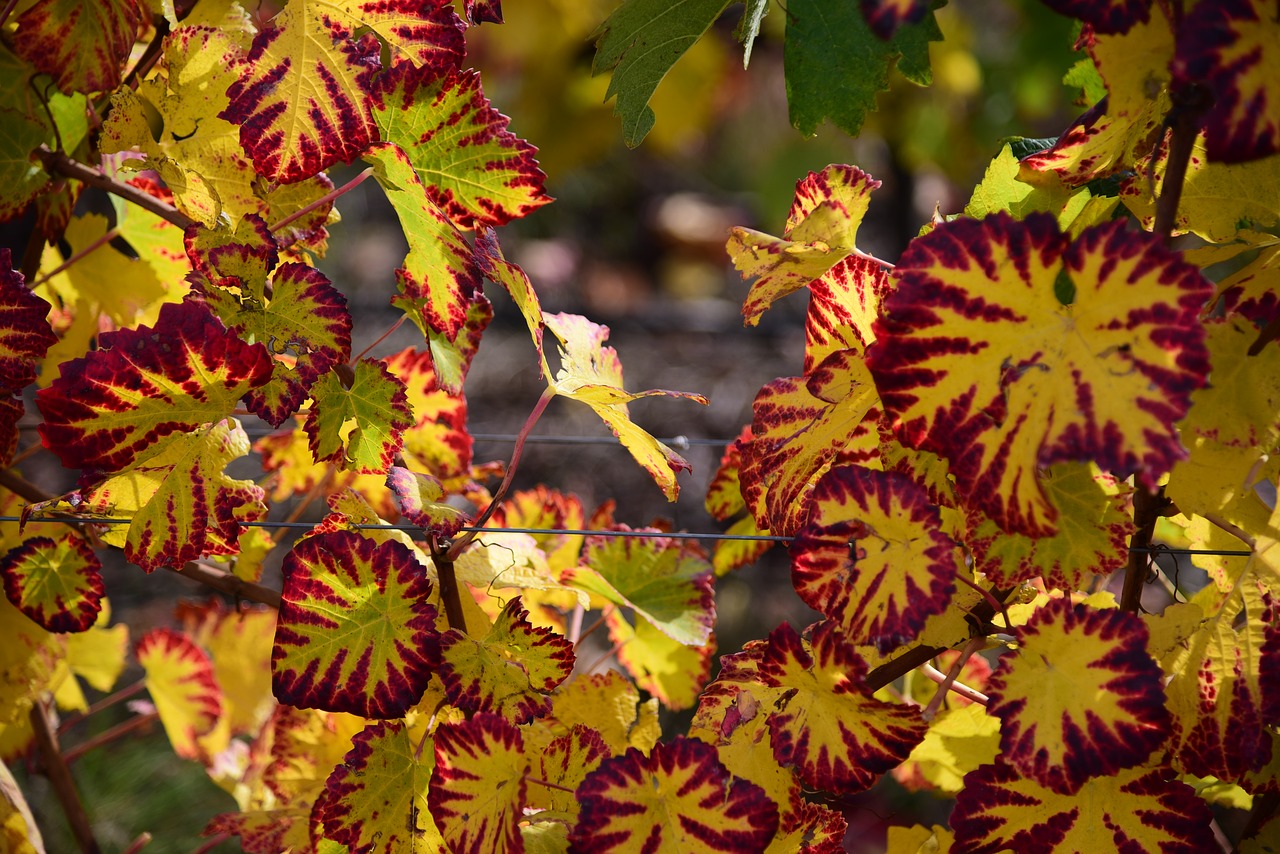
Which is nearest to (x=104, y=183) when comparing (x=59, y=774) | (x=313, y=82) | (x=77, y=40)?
(x=77, y=40)

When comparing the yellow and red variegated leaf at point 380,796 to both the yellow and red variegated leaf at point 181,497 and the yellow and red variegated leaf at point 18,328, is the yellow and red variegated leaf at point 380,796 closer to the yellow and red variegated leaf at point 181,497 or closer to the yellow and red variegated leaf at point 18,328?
the yellow and red variegated leaf at point 181,497

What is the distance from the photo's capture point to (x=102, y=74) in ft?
2.02

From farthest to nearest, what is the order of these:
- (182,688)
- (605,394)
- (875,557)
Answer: (182,688)
(605,394)
(875,557)

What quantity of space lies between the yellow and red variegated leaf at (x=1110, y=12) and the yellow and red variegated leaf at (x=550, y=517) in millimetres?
526

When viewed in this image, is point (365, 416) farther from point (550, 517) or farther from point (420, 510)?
point (550, 517)

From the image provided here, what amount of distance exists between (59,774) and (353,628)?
504mm

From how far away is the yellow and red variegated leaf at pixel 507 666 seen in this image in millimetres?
571

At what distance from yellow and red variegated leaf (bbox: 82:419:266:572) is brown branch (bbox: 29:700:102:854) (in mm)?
394

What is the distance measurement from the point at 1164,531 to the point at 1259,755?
45 centimetres

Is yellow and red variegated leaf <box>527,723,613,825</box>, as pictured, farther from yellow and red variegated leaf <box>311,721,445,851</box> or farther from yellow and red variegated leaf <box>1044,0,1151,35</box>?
yellow and red variegated leaf <box>1044,0,1151,35</box>

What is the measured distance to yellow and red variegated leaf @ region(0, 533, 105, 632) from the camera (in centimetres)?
68

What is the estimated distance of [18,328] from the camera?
0.58 meters

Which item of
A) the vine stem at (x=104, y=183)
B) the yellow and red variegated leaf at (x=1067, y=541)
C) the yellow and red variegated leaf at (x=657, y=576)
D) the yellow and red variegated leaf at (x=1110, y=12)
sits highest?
the yellow and red variegated leaf at (x=1110, y=12)

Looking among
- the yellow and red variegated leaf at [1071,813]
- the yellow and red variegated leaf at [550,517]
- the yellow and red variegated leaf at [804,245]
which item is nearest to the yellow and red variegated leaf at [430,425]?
the yellow and red variegated leaf at [550,517]
